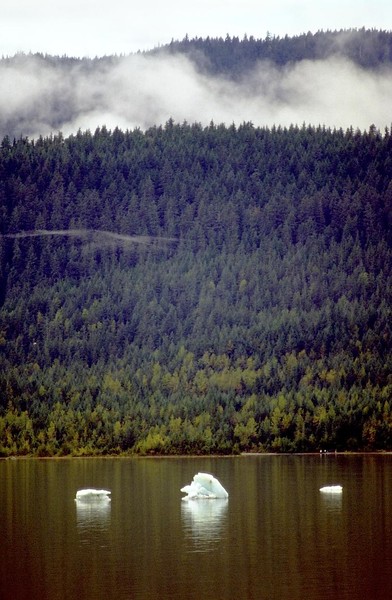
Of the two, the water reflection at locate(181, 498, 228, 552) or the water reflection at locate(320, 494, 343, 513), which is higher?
the water reflection at locate(320, 494, 343, 513)

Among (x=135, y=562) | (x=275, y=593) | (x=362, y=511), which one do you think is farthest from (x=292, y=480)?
(x=275, y=593)

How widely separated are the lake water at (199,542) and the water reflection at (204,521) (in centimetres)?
10

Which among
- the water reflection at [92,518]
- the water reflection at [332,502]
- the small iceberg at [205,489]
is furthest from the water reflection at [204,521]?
the water reflection at [332,502]

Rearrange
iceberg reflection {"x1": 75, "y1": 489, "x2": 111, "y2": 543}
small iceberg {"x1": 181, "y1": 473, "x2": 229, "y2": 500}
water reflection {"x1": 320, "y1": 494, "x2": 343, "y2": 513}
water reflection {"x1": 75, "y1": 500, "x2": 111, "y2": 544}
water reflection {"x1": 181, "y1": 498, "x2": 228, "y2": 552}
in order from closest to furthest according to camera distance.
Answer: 1. water reflection {"x1": 181, "y1": 498, "x2": 228, "y2": 552}
2. water reflection {"x1": 75, "y1": 500, "x2": 111, "y2": 544}
3. iceberg reflection {"x1": 75, "y1": 489, "x2": 111, "y2": 543}
4. water reflection {"x1": 320, "y1": 494, "x2": 343, "y2": 513}
5. small iceberg {"x1": 181, "y1": 473, "x2": 229, "y2": 500}

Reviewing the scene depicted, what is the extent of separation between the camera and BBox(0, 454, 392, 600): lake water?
75438 millimetres

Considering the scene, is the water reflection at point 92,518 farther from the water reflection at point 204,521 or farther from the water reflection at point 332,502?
the water reflection at point 332,502

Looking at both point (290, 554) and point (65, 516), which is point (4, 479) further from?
point (290, 554)

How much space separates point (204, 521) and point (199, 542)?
45.6 feet

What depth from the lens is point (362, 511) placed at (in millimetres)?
112312

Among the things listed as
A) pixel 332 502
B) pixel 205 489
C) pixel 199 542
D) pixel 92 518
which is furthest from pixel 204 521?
pixel 205 489

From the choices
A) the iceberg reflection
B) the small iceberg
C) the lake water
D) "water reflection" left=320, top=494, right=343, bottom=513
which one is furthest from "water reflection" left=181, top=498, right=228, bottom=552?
"water reflection" left=320, top=494, right=343, bottom=513

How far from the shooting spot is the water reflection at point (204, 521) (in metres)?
92.9

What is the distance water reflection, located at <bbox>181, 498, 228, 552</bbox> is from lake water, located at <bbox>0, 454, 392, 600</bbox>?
3.9 inches

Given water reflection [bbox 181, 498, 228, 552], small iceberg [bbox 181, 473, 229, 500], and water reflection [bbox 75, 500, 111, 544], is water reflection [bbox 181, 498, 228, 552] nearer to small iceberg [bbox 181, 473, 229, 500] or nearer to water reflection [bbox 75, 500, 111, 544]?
small iceberg [bbox 181, 473, 229, 500]
